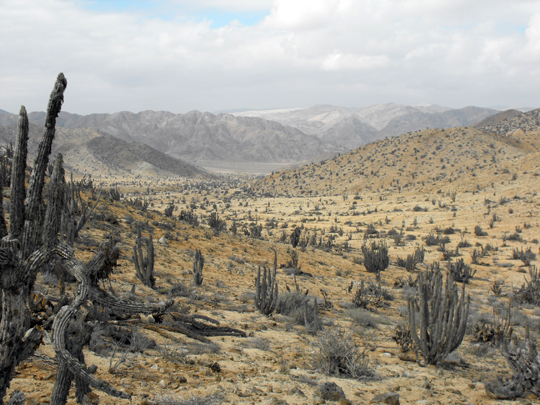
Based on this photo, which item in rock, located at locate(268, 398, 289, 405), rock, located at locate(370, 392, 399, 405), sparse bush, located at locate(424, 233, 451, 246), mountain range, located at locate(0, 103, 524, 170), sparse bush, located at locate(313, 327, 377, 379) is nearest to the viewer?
rock, located at locate(268, 398, 289, 405)

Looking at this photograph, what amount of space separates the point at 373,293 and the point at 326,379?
625 centimetres

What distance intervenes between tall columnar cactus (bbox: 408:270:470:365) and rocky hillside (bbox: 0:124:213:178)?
255ft

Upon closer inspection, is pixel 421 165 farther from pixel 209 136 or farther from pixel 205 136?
pixel 209 136

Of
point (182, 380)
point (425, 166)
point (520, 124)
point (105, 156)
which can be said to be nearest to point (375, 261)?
point (182, 380)

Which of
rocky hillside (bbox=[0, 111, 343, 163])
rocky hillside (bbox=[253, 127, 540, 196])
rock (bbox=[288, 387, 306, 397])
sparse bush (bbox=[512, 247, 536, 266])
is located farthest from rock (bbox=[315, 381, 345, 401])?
rocky hillside (bbox=[0, 111, 343, 163])

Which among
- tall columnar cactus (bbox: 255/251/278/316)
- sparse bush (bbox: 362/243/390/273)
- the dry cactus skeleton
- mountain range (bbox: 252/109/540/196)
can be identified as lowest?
sparse bush (bbox: 362/243/390/273)

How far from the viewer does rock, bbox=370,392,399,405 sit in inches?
178

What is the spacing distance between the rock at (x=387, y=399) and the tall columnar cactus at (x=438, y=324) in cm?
185

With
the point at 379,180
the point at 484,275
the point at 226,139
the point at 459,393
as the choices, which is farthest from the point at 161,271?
the point at 226,139

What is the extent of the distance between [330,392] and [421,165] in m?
48.3

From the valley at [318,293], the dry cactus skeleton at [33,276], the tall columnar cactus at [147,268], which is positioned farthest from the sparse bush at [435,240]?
the dry cactus skeleton at [33,276]

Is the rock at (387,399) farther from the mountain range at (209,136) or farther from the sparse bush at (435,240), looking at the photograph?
the mountain range at (209,136)

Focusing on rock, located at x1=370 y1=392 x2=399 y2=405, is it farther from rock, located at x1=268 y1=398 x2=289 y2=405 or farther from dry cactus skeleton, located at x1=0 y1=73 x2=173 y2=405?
dry cactus skeleton, located at x1=0 y1=73 x2=173 y2=405

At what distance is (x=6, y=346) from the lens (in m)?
2.70
